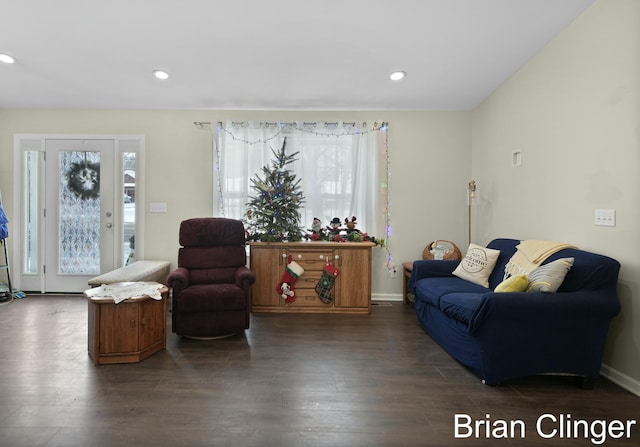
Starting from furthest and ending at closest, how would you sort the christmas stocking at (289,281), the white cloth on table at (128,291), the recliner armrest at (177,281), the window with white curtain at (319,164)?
the window with white curtain at (319,164) → the christmas stocking at (289,281) → the recliner armrest at (177,281) → the white cloth on table at (128,291)

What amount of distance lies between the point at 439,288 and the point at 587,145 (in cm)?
162

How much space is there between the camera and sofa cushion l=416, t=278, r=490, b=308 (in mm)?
3045

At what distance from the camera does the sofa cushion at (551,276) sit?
2346 mm

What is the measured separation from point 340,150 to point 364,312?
7.11 ft

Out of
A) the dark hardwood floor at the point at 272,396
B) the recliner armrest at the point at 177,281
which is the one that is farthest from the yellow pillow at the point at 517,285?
the recliner armrest at the point at 177,281

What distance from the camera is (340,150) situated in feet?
15.4

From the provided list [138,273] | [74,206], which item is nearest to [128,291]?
[138,273]

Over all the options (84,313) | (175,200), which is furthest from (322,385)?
(175,200)

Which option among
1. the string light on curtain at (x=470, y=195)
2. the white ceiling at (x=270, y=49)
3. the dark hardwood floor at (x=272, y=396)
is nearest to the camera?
the dark hardwood floor at (x=272, y=396)

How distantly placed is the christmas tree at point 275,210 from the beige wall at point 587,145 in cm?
245

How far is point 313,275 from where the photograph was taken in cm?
413

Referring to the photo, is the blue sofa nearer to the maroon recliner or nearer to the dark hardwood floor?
the dark hardwood floor

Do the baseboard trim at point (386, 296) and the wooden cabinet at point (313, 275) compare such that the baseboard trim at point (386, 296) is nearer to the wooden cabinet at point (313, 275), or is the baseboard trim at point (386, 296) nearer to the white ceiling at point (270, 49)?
the wooden cabinet at point (313, 275)

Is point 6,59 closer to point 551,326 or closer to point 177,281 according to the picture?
point 177,281
